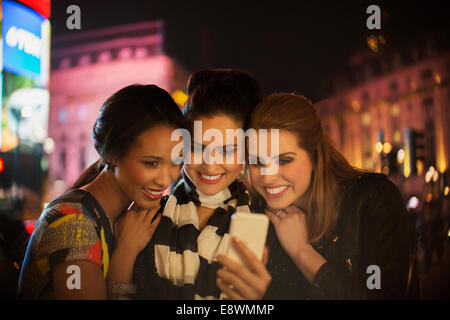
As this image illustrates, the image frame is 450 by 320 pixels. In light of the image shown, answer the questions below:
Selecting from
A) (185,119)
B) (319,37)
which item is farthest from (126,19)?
(319,37)

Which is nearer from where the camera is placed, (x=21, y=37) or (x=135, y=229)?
(x=135, y=229)

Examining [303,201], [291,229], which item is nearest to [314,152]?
[303,201]

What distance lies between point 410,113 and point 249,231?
592 cm

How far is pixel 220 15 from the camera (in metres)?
2.00

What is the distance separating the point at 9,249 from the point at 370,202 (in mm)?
1642

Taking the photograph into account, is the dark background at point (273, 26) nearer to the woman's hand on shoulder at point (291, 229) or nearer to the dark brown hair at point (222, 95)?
the dark brown hair at point (222, 95)

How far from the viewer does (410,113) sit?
20.7ft

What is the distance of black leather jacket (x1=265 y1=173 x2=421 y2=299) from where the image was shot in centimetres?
145

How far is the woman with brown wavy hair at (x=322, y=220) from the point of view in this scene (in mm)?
1453

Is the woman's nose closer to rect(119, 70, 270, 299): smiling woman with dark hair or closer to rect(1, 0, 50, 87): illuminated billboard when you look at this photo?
rect(119, 70, 270, 299): smiling woman with dark hair

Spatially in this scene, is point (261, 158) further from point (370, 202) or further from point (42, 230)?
point (42, 230)

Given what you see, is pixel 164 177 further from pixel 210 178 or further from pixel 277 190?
pixel 277 190

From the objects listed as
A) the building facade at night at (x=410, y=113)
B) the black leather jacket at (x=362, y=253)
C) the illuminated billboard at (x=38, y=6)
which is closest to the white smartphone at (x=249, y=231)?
the black leather jacket at (x=362, y=253)

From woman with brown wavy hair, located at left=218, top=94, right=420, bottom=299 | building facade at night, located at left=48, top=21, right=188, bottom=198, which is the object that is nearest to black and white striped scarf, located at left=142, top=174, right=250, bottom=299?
woman with brown wavy hair, located at left=218, top=94, right=420, bottom=299
